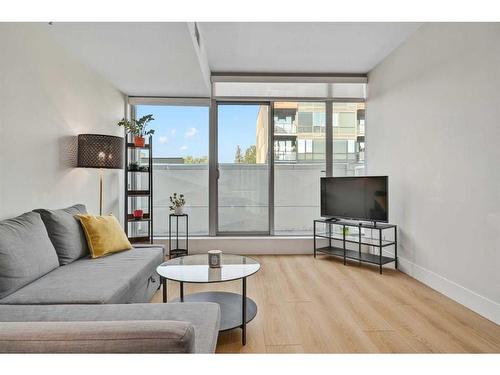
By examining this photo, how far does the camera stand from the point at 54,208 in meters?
2.68

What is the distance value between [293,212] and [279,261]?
3.05ft

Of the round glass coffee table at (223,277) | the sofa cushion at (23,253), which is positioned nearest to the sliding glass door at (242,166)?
the round glass coffee table at (223,277)

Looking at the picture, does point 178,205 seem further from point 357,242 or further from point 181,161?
point 357,242

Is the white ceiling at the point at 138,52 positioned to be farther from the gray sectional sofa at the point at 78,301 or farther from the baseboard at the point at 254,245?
the baseboard at the point at 254,245

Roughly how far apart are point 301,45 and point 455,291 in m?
3.00

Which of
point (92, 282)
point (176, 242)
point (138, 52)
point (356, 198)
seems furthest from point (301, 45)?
point (92, 282)

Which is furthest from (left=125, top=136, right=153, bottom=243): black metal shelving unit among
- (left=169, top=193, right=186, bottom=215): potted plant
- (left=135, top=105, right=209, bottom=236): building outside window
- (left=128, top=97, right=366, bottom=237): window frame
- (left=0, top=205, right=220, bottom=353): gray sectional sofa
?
(left=0, top=205, right=220, bottom=353): gray sectional sofa

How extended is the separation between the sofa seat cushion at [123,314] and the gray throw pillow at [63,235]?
0.75 meters

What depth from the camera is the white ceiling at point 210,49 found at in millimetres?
2531

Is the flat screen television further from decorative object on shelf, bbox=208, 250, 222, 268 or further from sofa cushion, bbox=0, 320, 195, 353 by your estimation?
sofa cushion, bbox=0, 320, 195, 353

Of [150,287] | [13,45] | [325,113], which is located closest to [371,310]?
[150,287]

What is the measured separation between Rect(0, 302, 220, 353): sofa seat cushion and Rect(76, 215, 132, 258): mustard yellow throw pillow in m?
0.96

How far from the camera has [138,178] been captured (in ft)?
14.7
